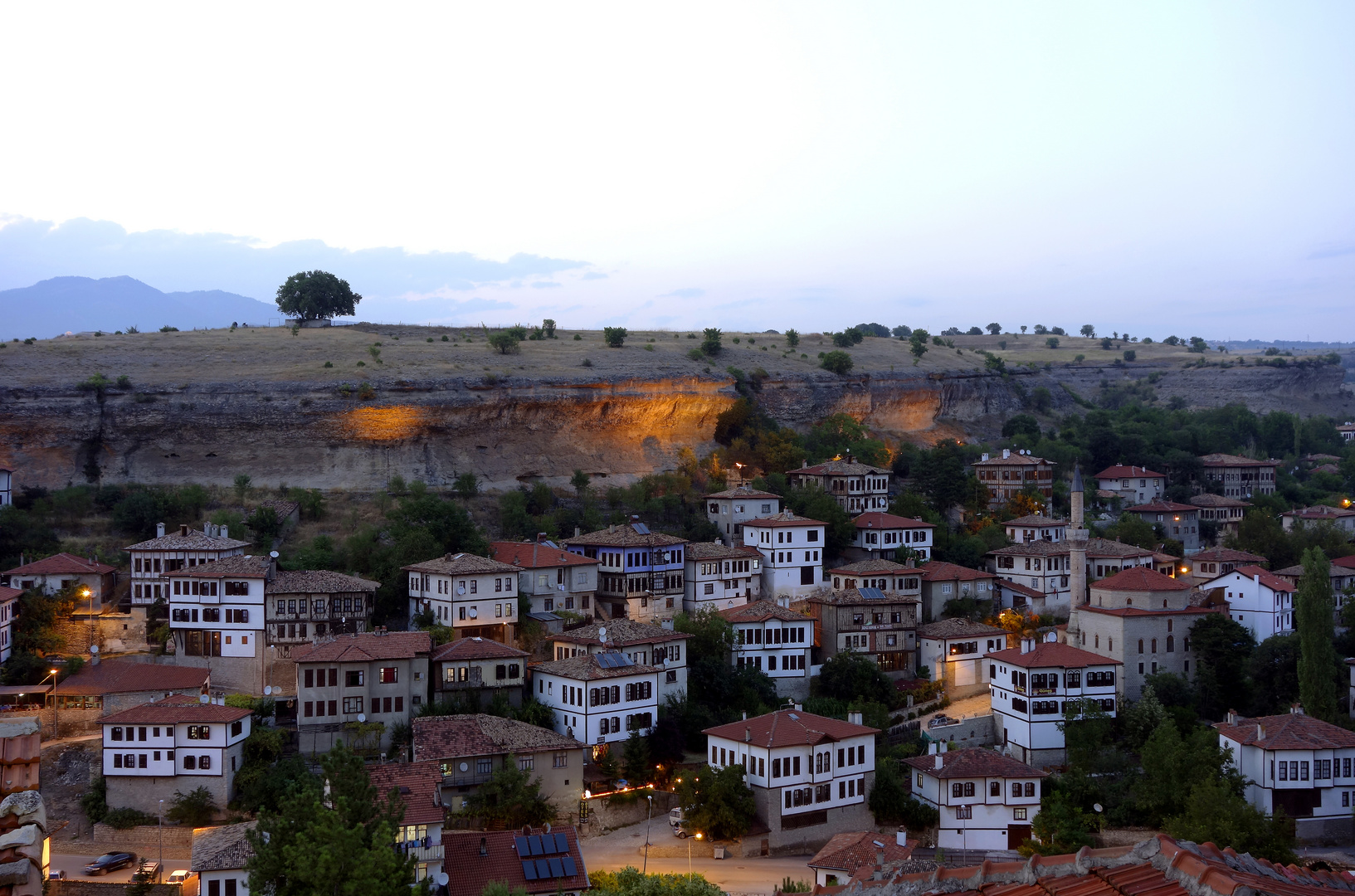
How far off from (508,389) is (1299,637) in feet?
124

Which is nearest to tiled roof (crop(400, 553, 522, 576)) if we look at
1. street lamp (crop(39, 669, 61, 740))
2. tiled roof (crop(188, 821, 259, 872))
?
street lamp (crop(39, 669, 61, 740))

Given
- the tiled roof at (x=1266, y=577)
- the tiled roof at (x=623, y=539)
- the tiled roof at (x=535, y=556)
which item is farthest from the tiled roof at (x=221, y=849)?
the tiled roof at (x=1266, y=577)

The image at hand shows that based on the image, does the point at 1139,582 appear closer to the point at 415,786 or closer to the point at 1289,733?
the point at 1289,733

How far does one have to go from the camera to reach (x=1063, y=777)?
3956 cm

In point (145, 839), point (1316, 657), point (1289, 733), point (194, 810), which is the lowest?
point (145, 839)

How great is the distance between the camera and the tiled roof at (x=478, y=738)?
115ft

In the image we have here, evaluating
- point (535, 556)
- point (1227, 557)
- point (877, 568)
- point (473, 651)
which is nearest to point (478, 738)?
point (473, 651)

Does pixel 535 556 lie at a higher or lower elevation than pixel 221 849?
higher

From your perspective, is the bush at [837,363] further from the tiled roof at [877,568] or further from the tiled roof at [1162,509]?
the tiled roof at [877,568]

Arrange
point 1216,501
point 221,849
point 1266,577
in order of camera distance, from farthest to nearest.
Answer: point 1216,501
point 1266,577
point 221,849

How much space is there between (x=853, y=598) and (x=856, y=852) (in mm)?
18039

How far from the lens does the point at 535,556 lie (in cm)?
4750

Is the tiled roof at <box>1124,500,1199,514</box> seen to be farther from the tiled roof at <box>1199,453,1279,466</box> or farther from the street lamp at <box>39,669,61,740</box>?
the street lamp at <box>39,669,61,740</box>

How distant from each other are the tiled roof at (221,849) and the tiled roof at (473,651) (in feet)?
30.0
